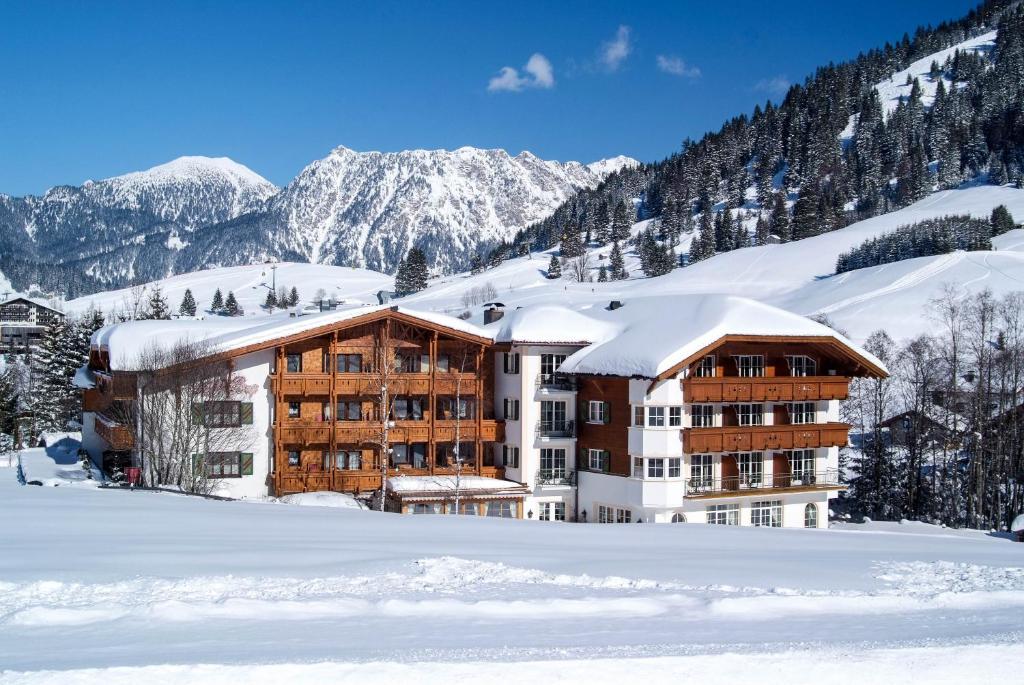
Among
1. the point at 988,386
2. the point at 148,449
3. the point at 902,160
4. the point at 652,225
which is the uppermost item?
the point at 902,160

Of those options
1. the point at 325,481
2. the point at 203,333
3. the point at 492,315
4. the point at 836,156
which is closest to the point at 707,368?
the point at 492,315

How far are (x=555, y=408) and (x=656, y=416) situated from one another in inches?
221

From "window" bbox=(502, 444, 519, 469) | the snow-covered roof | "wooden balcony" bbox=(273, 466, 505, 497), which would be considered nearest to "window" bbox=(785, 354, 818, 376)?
"window" bbox=(502, 444, 519, 469)

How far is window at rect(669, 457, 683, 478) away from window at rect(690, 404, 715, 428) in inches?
69.7

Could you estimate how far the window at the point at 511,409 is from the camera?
38125 millimetres

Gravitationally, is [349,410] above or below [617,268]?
below

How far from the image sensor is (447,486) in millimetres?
35562

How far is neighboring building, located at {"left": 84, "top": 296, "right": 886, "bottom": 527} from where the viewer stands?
34.0m

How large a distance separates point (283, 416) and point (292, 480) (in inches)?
102

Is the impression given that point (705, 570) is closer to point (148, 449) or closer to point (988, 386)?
point (148, 449)

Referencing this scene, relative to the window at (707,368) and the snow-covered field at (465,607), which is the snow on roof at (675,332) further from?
the snow-covered field at (465,607)

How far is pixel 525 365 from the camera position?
37531 millimetres

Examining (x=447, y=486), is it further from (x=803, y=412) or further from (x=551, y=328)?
(x=803, y=412)

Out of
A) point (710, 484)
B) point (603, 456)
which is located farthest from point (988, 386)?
point (603, 456)
